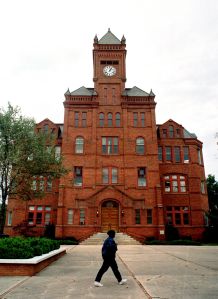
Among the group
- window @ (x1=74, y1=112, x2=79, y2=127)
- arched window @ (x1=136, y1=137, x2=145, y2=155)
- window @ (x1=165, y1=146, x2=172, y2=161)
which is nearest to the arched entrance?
arched window @ (x1=136, y1=137, x2=145, y2=155)

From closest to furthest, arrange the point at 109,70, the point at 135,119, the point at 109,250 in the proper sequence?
the point at 109,250 < the point at 135,119 < the point at 109,70

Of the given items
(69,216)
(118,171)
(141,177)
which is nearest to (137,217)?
Answer: (141,177)

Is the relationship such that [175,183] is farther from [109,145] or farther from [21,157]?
[21,157]

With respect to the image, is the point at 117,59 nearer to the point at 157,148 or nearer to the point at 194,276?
the point at 157,148

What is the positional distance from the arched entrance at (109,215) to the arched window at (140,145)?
685cm

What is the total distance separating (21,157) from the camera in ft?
59.9

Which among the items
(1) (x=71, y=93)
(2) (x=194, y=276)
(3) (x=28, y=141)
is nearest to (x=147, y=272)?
(2) (x=194, y=276)

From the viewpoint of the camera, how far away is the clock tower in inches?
1431

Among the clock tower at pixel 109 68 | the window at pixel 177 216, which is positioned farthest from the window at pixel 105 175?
the clock tower at pixel 109 68

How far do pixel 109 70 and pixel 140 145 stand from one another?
11558 millimetres

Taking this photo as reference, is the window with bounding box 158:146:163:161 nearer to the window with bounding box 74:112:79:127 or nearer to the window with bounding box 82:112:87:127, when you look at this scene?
the window with bounding box 82:112:87:127

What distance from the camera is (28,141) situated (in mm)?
18891

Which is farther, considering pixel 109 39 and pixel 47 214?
pixel 109 39

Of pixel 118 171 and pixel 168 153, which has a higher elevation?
pixel 168 153
